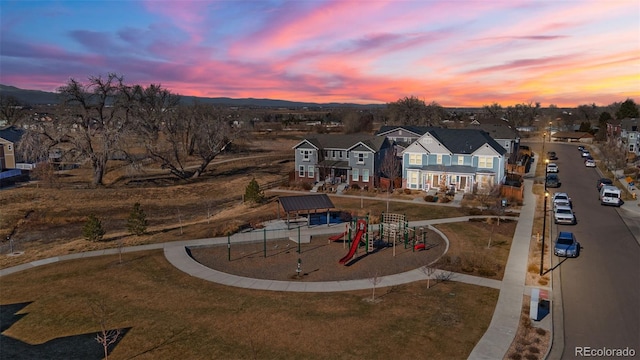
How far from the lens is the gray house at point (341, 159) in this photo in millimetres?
55750

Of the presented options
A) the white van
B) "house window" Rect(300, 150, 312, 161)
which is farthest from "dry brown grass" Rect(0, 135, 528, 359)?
"house window" Rect(300, 150, 312, 161)

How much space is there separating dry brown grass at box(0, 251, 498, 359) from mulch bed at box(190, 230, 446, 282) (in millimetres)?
2790

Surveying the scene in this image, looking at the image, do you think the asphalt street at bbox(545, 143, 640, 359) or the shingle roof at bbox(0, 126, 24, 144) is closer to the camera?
the asphalt street at bbox(545, 143, 640, 359)

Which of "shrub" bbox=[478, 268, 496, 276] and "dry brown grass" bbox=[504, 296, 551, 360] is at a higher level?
"shrub" bbox=[478, 268, 496, 276]

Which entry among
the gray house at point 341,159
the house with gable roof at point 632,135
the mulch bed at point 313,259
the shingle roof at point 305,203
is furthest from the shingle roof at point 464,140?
the house with gable roof at point 632,135

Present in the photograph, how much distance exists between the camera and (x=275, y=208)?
1761 inches

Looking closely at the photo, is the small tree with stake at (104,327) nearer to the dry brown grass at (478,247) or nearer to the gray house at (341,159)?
the dry brown grass at (478,247)

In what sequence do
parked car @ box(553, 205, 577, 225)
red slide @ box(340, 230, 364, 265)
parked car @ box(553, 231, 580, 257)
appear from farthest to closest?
1. parked car @ box(553, 205, 577, 225)
2. parked car @ box(553, 231, 580, 257)
3. red slide @ box(340, 230, 364, 265)

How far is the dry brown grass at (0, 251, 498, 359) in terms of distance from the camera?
17469 mm

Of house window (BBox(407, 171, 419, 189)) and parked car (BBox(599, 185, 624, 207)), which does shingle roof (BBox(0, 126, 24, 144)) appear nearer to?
house window (BBox(407, 171, 419, 189))

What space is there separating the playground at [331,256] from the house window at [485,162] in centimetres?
2025

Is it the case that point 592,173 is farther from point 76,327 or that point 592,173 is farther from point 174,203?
point 76,327

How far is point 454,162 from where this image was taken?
52.6 m

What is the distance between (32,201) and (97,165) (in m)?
11.0
